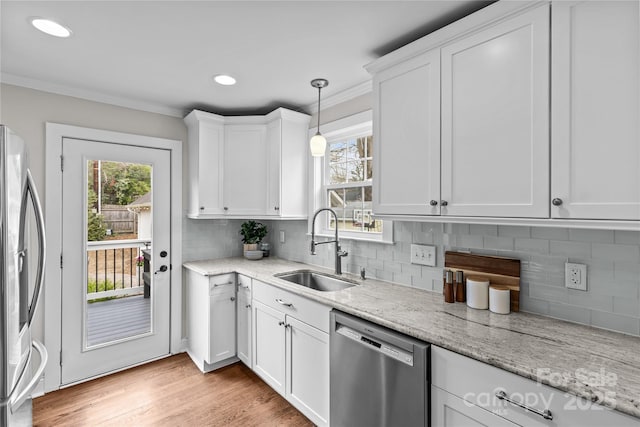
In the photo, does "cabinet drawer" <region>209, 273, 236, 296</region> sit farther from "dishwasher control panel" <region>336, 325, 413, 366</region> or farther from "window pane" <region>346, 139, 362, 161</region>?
"window pane" <region>346, 139, 362, 161</region>

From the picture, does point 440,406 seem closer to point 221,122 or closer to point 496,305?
point 496,305

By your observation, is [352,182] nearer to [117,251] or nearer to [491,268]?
[491,268]

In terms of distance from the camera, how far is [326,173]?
294 cm

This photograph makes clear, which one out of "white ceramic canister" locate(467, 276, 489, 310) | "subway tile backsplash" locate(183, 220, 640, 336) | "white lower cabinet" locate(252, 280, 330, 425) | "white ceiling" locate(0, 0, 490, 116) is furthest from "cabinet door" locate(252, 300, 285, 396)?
"white ceiling" locate(0, 0, 490, 116)

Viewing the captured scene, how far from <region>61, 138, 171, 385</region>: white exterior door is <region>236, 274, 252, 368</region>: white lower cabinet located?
0.82m

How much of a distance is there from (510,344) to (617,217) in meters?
0.61

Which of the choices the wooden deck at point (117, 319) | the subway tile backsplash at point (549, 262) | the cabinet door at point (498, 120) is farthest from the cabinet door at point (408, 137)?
the wooden deck at point (117, 319)

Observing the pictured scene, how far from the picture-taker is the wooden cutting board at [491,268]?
1664 millimetres

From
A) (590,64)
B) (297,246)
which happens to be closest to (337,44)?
(590,64)

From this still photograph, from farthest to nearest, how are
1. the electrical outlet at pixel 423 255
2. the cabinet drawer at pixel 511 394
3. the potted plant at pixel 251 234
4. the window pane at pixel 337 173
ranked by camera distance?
the potted plant at pixel 251 234 < the window pane at pixel 337 173 < the electrical outlet at pixel 423 255 < the cabinet drawer at pixel 511 394

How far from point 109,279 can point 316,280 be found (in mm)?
1825

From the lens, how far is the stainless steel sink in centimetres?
248

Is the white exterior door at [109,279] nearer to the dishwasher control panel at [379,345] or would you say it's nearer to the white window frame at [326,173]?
the white window frame at [326,173]

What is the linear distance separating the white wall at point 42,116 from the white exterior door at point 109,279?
0.49 feet
